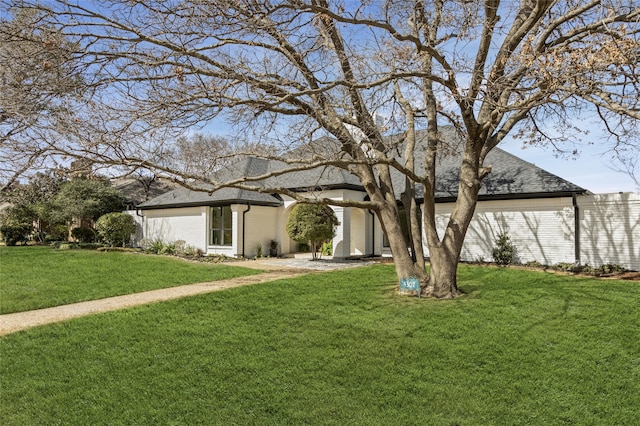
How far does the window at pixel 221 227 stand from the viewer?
1959cm

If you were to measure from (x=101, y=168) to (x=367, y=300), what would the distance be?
19.5 ft

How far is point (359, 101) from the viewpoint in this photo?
30.5ft

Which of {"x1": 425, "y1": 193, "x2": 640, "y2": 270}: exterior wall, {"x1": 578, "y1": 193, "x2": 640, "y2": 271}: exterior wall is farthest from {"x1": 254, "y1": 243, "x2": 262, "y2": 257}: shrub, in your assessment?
{"x1": 578, "y1": 193, "x2": 640, "y2": 271}: exterior wall

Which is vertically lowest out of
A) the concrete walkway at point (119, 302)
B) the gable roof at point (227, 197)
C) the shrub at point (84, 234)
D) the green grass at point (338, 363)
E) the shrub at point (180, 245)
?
the green grass at point (338, 363)

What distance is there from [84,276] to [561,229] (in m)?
15.4

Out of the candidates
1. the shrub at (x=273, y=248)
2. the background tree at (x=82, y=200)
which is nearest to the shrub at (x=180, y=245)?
the shrub at (x=273, y=248)

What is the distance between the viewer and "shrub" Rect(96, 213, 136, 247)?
21.8m

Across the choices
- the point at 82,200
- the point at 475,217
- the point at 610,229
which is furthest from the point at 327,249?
the point at 82,200

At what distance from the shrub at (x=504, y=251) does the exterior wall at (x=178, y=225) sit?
501 inches

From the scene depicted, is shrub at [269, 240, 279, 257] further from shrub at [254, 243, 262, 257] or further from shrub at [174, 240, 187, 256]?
shrub at [174, 240, 187, 256]

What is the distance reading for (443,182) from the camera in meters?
16.8

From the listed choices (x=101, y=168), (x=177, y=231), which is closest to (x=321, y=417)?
(x=101, y=168)

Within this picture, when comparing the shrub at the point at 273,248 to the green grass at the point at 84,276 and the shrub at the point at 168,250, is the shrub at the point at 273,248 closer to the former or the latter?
the shrub at the point at 168,250

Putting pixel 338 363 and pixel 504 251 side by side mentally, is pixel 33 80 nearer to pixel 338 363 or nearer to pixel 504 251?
pixel 338 363
